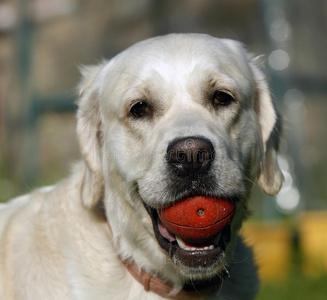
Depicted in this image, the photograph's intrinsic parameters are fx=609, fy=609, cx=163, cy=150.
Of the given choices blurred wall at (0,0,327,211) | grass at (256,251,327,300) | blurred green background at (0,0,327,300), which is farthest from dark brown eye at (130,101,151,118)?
blurred wall at (0,0,327,211)

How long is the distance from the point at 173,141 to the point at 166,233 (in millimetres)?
519

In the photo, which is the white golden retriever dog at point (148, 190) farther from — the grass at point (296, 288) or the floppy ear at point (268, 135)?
the grass at point (296, 288)

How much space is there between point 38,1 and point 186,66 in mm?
8212

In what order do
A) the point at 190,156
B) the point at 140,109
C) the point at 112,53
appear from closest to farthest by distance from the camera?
1. the point at 190,156
2. the point at 140,109
3. the point at 112,53

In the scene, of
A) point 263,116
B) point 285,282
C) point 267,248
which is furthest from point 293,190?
point 263,116

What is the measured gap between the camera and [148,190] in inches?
123

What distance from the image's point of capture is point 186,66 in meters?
3.37

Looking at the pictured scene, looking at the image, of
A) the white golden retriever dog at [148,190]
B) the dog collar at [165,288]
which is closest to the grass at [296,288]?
the white golden retriever dog at [148,190]

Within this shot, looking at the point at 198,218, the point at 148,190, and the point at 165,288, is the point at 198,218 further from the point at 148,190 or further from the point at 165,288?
the point at 165,288

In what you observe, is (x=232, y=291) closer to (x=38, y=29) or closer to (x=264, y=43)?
(x=264, y=43)

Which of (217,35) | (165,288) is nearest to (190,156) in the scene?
(165,288)

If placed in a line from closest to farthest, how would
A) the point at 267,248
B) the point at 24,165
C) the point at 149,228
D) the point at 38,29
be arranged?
1. the point at 149,228
2. the point at 267,248
3. the point at 24,165
4. the point at 38,29

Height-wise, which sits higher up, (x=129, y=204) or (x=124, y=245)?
(x=129, y=204)

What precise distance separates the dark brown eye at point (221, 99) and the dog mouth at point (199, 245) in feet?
2.03
